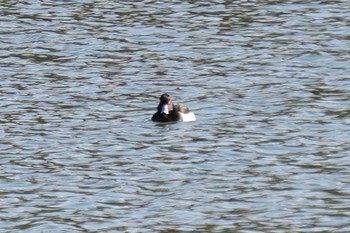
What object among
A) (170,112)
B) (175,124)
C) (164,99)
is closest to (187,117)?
(170,112)

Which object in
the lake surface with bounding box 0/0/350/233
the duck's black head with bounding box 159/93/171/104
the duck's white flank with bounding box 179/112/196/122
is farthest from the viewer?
the duck's black head with bounding box 159/93/171/104

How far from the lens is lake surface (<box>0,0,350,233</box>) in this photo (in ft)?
62.2

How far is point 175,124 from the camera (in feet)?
82.8

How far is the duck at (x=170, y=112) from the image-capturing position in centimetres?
2486

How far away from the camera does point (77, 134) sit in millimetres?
23797

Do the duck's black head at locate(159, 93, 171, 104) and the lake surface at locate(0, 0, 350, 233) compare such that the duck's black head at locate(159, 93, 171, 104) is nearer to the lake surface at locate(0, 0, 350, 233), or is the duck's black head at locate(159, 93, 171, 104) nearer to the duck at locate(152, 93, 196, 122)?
the duck at locate(152, 93, 196, 122)

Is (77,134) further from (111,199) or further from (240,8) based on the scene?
(240,8)

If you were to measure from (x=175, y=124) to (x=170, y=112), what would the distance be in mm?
325

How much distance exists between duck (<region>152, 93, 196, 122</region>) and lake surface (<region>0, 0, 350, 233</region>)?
0.16m

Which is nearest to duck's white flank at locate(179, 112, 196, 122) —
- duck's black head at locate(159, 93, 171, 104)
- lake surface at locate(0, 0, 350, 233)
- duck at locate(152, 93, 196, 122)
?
duck at locate(152, 93, 196, 122)

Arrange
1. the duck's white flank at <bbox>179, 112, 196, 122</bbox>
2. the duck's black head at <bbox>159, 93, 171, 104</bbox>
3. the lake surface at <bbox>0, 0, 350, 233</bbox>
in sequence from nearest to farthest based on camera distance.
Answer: the lake surface at <bbox>0, 0, 350, 233</bbox> → the duck's white flank at <bbox>179, 112, 196, 122</bbox> → the duck's black head at <bbox>159, 93, 171, 104</bbox>

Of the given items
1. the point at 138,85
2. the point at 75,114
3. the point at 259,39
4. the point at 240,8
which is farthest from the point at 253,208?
the point at 240,8

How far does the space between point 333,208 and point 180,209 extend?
2114 millimetres

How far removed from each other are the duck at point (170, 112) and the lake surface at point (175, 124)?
16 centimetres
